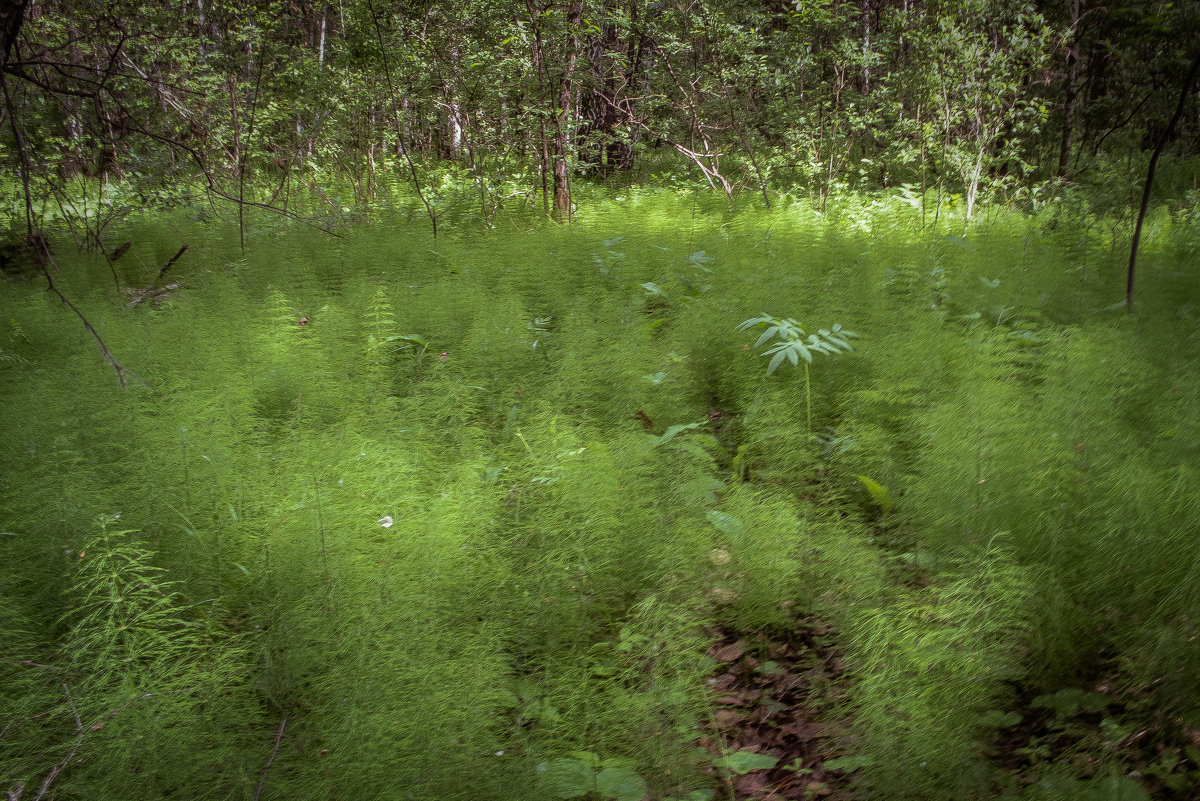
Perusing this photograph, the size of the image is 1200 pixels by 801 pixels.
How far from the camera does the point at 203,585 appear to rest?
2.05 metres

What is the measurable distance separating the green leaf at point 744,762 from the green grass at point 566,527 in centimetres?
9

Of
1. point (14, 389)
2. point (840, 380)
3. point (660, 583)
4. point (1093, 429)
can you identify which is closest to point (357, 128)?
point (14, 389)

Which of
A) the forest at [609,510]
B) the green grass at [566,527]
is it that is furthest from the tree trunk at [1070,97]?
the green grass at [566,527]

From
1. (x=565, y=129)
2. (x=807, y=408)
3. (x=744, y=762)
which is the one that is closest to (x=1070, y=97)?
(x=565, y=129)

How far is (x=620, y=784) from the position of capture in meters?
1.49

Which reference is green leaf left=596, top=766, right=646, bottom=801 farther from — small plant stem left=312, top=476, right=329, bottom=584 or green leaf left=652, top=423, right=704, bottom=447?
green leaf left=652, top=423, right=704, bottom=447

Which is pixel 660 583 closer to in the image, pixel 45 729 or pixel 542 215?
pixel 45 729

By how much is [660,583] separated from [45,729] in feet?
5.50

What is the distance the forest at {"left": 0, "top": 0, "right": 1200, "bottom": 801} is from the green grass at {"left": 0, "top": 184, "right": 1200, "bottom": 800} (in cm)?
1

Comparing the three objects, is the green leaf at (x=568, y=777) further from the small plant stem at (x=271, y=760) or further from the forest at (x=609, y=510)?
the small plant stem at (x=271, y=760)

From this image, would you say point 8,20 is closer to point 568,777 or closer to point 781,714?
point 568,777

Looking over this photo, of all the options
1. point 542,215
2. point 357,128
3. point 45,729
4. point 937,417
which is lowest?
point 45,729

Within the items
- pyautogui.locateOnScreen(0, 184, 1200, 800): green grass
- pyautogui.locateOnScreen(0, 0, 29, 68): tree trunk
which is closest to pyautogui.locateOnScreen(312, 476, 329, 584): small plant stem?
pyautogui.locateOnScreen(0, 184, 1200, 800): green grass

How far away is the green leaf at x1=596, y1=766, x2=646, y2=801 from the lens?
146 cm
